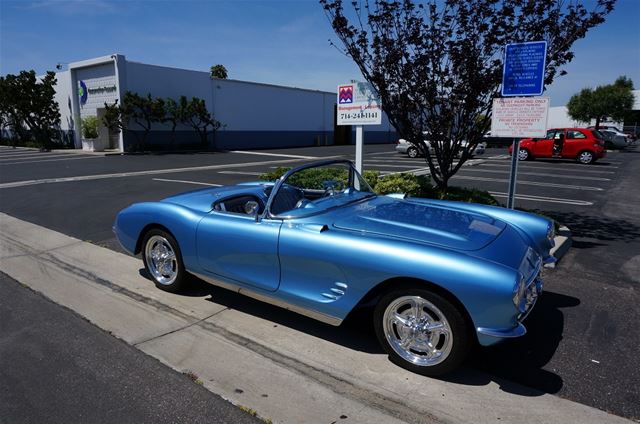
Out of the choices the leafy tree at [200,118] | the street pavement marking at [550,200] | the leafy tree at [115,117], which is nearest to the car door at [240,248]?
the street pavement marking at [550,200]

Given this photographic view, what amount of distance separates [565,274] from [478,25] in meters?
3.70

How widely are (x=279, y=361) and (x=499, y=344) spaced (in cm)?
154

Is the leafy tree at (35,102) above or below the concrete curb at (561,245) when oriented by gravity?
above

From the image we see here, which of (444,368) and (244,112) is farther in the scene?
(244,112)

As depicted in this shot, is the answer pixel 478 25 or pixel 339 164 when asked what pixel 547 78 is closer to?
pixel 478 25

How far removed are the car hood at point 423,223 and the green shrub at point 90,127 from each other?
2733 centimetres

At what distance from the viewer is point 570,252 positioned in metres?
5.48

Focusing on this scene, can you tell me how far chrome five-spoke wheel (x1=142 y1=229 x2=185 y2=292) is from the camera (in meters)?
4.10

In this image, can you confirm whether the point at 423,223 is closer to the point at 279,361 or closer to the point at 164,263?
the point at 279,361

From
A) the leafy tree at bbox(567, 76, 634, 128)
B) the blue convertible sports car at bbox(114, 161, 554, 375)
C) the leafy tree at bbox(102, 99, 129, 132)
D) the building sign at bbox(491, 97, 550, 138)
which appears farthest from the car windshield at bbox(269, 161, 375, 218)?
the leafy tree at bbox(567, 76, 634, 128)

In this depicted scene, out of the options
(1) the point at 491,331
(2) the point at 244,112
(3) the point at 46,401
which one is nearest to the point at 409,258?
(1) the point at 491,331

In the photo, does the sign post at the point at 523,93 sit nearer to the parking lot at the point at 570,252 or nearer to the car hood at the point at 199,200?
the parking lot at the point at 570,252

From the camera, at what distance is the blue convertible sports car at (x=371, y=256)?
2.58m

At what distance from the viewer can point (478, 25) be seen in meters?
6.12
